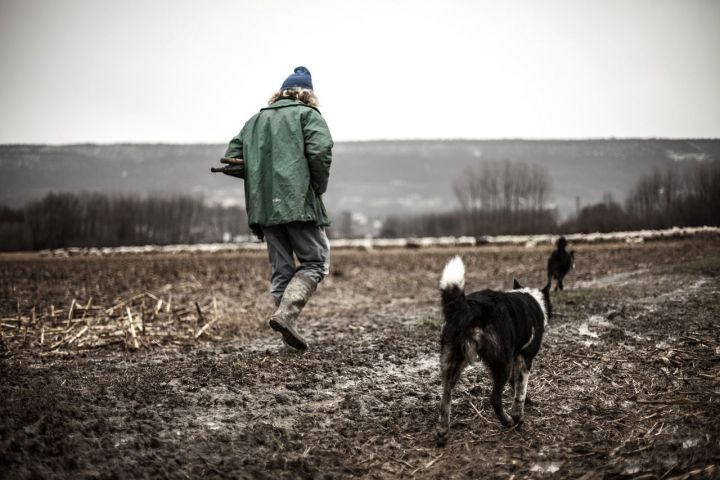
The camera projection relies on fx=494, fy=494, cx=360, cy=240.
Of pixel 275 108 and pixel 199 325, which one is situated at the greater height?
pixel 275 108

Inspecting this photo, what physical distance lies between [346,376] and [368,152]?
6471 inches

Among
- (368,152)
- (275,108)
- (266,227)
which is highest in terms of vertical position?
(368,152)

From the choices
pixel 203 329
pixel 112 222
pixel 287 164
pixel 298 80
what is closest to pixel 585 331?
pixel 287 164

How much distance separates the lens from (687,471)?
319cm

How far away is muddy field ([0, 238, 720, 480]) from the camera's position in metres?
3.39

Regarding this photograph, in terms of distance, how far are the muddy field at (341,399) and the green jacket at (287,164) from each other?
69.0 inches

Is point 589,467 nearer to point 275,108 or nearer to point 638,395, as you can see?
point 638,395

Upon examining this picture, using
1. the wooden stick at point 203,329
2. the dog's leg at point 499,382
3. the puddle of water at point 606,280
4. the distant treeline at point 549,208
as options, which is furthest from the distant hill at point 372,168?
the dog's leg at point 499,382

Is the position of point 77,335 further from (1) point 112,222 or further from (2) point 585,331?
(1) point 112,222

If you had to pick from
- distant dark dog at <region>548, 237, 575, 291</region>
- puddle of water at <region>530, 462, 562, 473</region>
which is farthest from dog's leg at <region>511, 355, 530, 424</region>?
distant dark dog at <region>548, 237, 575, 291</region>

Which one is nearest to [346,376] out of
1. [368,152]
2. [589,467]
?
[589,467]

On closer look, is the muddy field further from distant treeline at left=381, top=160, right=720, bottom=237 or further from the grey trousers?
distant treeline at left=381, top=160, right=720, bottom=237

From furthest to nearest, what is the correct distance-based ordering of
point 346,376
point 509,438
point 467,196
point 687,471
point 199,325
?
1. point 467,196
2. point 199,325
3. point 346,376
4. point 509,438
5. point 687,471

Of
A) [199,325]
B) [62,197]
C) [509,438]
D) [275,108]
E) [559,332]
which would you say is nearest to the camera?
[509,438]
